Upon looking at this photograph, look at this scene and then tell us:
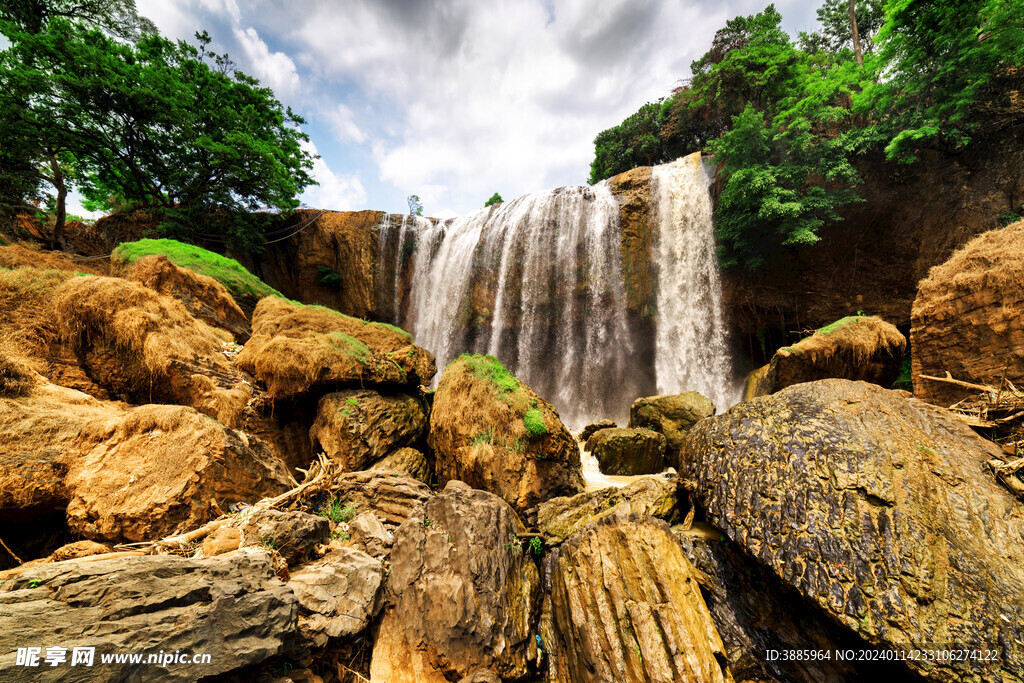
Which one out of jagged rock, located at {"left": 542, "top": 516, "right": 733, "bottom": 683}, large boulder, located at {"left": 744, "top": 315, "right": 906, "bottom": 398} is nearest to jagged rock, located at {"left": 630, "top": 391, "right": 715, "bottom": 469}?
large boulder, located at {"left": 744, "top": 315, "right": 906, "bottom": 398}

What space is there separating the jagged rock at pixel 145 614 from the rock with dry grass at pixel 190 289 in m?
5.97

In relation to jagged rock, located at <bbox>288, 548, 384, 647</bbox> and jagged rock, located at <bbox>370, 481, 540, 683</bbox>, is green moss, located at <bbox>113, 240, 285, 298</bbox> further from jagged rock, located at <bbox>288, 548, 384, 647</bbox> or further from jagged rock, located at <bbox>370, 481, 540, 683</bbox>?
jagged rock, located at <bbox>370, 481, 540, 683</bbox>

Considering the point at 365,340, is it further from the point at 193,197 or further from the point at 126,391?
the point at 193,197

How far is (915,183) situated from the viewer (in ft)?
31.7

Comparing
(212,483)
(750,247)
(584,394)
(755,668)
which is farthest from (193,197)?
(750,247)

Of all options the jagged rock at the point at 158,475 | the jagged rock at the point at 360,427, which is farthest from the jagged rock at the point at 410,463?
the jagged rock at the point at 158,475

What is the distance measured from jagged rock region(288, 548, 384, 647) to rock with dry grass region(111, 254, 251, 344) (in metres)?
5.90

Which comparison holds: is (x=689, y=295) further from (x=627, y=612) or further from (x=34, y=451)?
(x=34, y=451)

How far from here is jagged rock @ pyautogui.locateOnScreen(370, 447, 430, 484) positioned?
5.61 metres

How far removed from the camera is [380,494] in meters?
4.01

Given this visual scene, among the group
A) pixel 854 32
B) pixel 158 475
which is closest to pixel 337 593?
pixel 158 475

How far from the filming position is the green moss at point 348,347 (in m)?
6.20

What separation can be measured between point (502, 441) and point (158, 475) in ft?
12.4

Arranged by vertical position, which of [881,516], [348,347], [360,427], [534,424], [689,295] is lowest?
[881,516]
